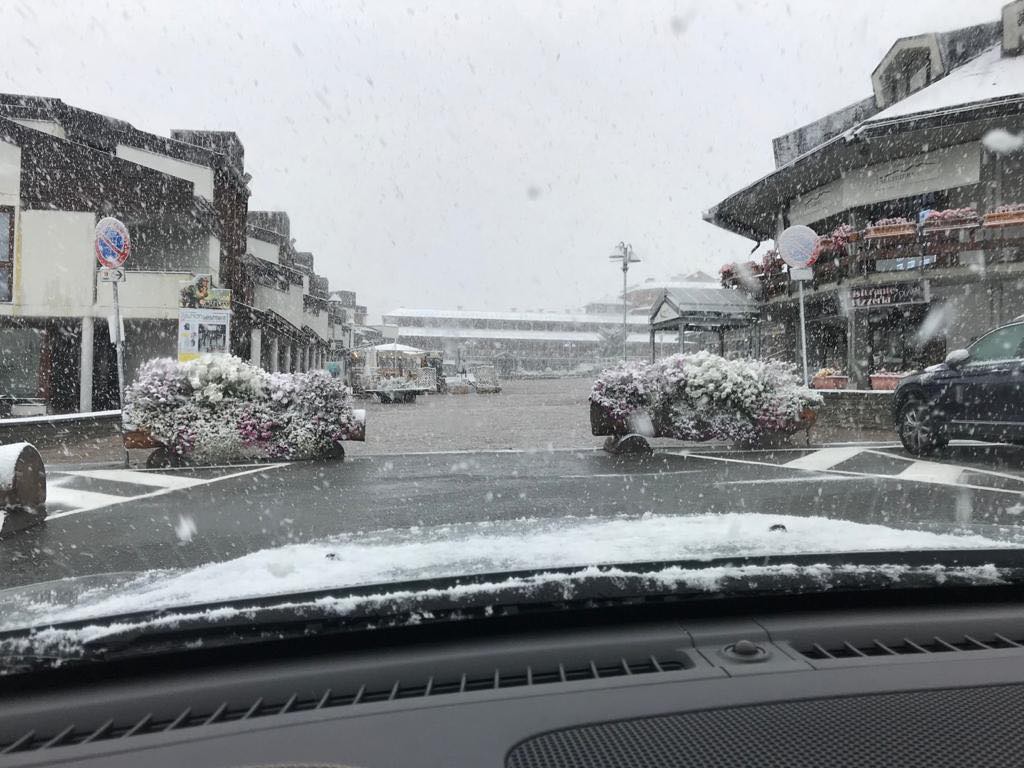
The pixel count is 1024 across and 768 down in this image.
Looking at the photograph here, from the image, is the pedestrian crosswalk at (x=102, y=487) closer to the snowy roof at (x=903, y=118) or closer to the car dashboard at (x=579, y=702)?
the car dashboard at (x=579, y=702)

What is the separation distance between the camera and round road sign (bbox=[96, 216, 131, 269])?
11727mm

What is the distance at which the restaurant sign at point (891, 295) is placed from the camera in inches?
776

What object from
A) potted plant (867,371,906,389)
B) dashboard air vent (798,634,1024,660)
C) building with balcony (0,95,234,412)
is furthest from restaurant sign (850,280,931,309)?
dashboard air vent (798,634,1024,660)

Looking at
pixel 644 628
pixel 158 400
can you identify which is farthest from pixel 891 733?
pixel 158 400

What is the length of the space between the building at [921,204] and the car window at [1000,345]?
419 inches

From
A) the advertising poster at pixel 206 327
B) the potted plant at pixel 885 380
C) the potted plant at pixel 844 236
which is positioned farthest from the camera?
→ the potted plant at pixel 844 236

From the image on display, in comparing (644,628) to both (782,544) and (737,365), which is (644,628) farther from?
(737,365)

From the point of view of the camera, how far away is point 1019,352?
28.2ft

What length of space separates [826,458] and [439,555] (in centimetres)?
903

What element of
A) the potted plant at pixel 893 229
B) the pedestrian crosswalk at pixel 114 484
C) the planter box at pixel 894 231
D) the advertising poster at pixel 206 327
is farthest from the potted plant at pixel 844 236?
the pedestrian crosswalk at pixel 114 484

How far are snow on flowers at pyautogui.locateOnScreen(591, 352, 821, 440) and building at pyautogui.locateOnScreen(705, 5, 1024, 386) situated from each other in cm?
1019

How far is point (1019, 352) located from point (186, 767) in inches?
381

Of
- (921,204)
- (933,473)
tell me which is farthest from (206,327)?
(921,204)

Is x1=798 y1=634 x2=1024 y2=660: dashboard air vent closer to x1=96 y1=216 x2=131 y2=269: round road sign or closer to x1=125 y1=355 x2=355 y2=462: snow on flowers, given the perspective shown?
x1=125 y1=355 x2=355 y2=462: snow on flowers
